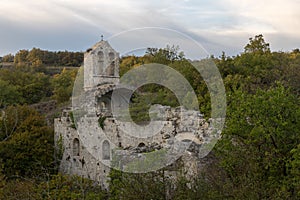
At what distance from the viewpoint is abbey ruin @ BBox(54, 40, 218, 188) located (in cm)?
1370

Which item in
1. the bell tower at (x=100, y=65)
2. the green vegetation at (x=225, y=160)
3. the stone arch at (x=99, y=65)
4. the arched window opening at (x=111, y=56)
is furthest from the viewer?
the arched window opening at (x=111, y=56)

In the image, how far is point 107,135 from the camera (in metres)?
18.6

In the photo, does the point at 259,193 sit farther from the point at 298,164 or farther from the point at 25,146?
the point at 25,146

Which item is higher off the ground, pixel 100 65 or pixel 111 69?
pixel 100 65

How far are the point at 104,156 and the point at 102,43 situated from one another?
23.9 ft

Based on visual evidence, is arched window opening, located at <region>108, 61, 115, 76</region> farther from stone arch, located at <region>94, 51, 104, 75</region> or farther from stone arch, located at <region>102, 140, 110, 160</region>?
stone arch, located at <region>102, 140, 110, 160</region>

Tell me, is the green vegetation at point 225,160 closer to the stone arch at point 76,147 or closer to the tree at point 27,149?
the tree at point 27,149

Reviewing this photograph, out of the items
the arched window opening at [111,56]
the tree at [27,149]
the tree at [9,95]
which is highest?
the arched window opening at [111,56]

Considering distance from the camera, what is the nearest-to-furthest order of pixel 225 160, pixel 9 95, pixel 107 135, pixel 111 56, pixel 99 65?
pixel 225 160
pixel 107 135
pixel 99 65
pixel 111 56
pixel 9 95

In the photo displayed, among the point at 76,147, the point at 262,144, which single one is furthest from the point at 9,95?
the point at 262,144

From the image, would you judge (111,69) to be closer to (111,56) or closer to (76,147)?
(111,56)

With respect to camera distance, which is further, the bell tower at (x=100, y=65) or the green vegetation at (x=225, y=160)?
the bell tower at (x=100, y=65)

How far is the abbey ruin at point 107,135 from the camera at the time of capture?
1370 centimetres

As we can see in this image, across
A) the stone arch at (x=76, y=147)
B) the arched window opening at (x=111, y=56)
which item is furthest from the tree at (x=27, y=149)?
the arched window opening at (x=111, y=56)
